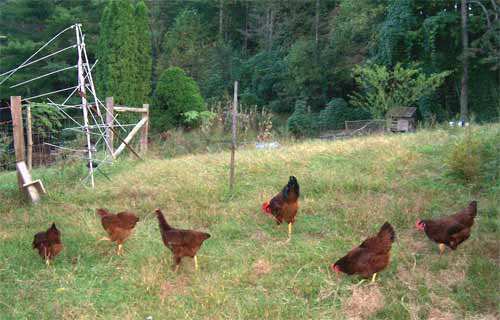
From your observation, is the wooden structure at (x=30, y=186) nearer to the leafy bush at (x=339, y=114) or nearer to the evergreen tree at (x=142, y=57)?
the evergreen tree at (x=142, y=57)

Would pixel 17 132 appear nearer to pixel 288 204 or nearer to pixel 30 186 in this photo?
pixel 30 186

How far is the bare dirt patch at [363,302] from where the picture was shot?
3969 millimetres

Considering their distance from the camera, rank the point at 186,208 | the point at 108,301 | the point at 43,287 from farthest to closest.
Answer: the point at 186,208, the point at 43,287, the point at 108,301

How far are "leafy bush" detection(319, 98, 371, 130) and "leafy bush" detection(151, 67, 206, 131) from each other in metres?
7.75

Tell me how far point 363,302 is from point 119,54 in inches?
722

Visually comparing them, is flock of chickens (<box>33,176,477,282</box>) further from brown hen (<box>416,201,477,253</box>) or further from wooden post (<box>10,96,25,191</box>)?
wooden post (<box>10,96,25,191</box>)

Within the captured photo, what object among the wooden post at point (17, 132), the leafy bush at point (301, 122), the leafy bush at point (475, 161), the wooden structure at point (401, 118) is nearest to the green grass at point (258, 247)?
the leafy bush at point (475, 161)

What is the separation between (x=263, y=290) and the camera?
171 inches

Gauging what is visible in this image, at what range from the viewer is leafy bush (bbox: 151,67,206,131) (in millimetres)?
17594

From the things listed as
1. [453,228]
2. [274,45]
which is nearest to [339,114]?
[274,45]

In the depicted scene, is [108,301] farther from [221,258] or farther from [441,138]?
[441,138]

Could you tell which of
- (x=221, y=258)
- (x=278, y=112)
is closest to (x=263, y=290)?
(x=221, y=258)

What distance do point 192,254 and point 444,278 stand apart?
2403 millimetres

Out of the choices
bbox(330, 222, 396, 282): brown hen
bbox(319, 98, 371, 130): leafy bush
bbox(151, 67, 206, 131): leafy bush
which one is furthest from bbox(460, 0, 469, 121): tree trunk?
bbox(330, 222, 396, 282): brown hen
